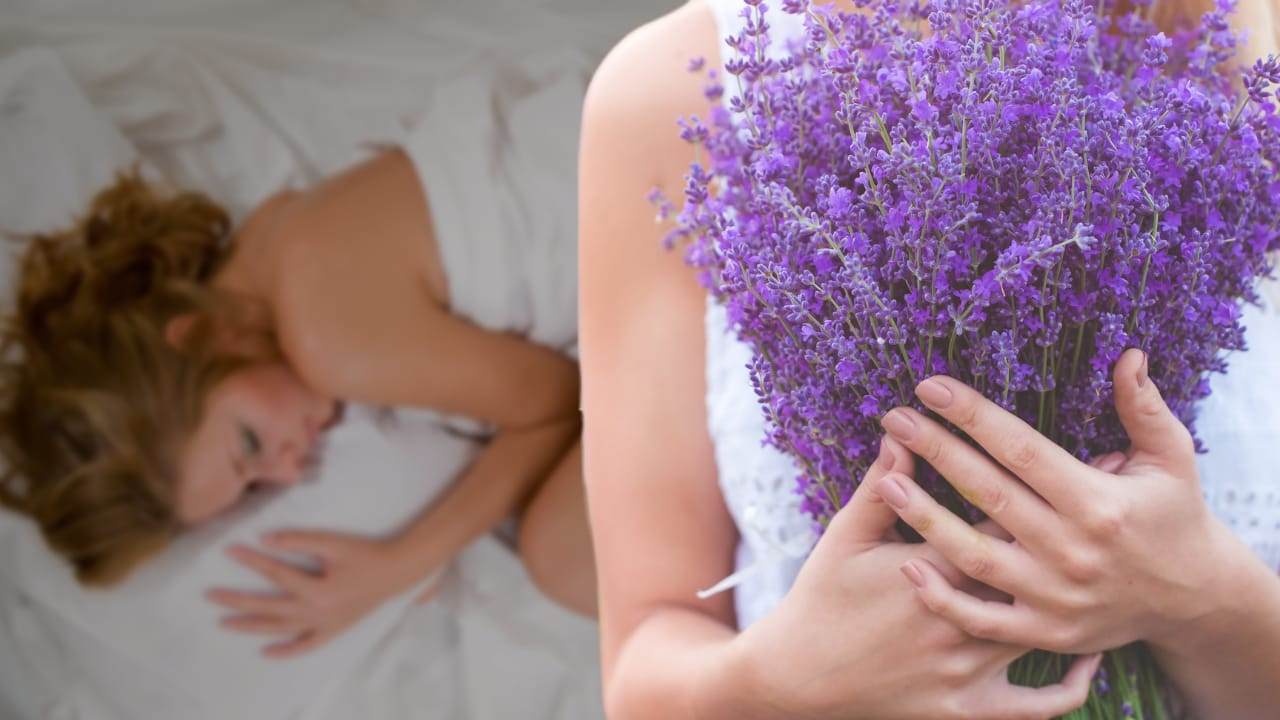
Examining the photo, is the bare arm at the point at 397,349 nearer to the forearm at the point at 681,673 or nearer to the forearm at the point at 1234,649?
the forearm at the point at 681,673

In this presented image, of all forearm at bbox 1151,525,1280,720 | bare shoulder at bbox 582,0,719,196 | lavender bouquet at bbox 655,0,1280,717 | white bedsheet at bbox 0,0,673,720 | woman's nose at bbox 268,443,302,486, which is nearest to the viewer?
lavender bouquet at bbox 655,0,1280,717

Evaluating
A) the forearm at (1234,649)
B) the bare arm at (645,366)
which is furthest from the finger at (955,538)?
the bare arm at (645,366)

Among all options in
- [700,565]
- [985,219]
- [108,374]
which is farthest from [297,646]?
[985,219]

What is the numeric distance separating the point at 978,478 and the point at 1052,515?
0.04 m

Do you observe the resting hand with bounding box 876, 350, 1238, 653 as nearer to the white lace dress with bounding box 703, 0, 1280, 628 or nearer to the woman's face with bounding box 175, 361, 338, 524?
the white lace dress with bounding box 703, 0, 1280, 628

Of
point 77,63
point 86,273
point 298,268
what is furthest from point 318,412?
point 77,63

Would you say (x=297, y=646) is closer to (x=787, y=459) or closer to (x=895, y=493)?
(x=787, y=459)

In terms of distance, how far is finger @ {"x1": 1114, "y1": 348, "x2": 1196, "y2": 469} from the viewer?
17.7 inches

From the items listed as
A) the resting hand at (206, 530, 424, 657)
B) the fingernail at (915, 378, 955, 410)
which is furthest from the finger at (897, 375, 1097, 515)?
the resting hand at (206, 530, 424, 657)

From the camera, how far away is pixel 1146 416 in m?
0.46

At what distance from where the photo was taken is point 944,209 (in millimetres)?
425

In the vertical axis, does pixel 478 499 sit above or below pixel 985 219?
below

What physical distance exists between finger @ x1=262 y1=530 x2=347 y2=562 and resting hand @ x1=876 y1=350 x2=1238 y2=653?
1073 mm

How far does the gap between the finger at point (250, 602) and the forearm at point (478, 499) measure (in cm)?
15
